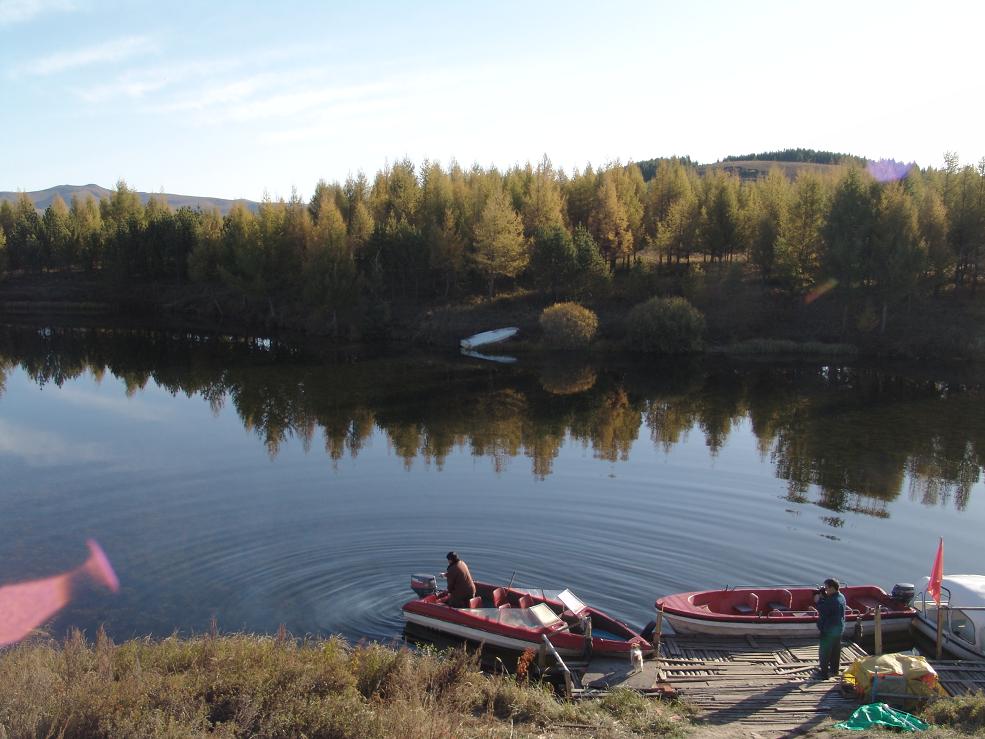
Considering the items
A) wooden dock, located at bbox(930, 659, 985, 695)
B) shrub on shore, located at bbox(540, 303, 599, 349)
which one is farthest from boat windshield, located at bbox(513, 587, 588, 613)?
shrub on shore, located at bbox(540, 303, 599, 349)

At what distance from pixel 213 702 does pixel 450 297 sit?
202 ft

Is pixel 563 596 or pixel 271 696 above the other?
pixel 271 696

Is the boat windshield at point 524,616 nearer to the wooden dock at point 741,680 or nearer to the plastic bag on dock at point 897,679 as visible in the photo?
the wooden dock at point 741,680

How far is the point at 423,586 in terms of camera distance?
680 inches

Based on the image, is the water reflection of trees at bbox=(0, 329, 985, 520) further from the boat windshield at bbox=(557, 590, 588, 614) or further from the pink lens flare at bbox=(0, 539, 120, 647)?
the pink lens flare at bbox=(0, 539, 120, 647)

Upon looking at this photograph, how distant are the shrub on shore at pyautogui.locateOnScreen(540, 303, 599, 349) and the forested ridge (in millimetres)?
5104

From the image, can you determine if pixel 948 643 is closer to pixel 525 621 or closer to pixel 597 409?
pixel 525 621

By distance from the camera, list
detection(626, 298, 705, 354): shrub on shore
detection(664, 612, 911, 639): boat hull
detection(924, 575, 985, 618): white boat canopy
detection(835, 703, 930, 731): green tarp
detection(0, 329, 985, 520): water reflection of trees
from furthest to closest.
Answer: detection(626, 298, 705, 354): shrub on shore
detection(0, 329, 985, 520): water reflection of trees
detection(924, 575, 985, 618): white boat canopy
detection(664, 612, 911, 639): boat hull
detection(835, 703, 930, 731): green tarp

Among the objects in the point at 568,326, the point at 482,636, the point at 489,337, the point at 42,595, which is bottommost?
the point at 42,595

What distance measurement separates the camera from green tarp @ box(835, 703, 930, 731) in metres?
11.8

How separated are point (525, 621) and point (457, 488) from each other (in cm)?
1046

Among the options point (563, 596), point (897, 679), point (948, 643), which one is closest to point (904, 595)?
point (948, 643)

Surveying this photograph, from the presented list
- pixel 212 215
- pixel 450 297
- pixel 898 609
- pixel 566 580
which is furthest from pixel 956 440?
pixel 212 215

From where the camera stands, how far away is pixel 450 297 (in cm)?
7150
